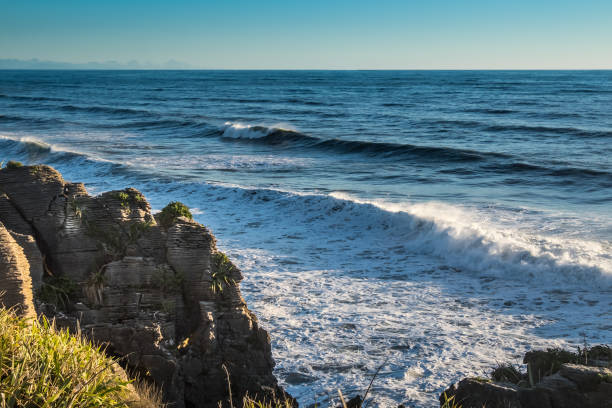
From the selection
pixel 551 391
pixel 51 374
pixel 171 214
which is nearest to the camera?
pixel 51 374

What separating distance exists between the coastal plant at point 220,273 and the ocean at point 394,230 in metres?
1.80

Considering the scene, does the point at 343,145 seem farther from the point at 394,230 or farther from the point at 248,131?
the point at 394,230

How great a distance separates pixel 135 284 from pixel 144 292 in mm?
139

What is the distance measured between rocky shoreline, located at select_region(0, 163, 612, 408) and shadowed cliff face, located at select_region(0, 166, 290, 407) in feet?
0.04

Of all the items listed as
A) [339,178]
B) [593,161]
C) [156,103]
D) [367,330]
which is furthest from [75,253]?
[156,103]

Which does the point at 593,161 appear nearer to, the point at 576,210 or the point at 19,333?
the point at 576,210

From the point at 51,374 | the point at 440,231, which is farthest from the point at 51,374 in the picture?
the point at 440,231

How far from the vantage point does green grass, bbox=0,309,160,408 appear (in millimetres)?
3938

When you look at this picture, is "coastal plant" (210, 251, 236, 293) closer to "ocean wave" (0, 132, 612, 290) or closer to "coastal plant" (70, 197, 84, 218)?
"coastal plant" (70, 197, 84, 218)

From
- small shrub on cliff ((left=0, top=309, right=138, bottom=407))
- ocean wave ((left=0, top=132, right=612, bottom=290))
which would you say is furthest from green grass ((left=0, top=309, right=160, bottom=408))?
ocean wave ((left=0, top=132, right=612, bottom=290))

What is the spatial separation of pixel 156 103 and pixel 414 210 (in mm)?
54160

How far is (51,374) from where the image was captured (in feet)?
13.7

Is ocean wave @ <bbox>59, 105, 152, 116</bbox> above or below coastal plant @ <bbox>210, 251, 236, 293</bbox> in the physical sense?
above

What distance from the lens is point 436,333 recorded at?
9.12m
